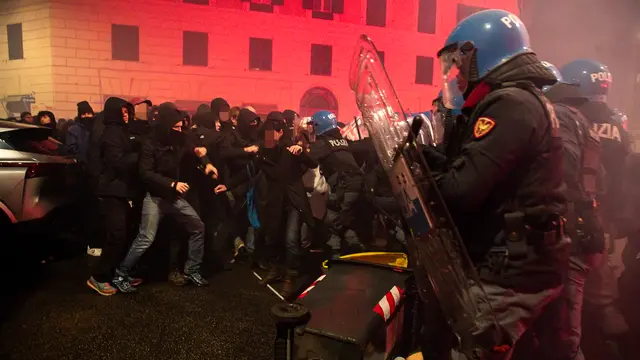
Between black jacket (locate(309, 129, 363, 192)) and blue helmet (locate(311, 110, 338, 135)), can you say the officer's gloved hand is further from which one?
blue helmet (locate(311, 110, 338, 135))

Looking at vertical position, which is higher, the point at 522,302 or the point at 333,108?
the point at 333,108

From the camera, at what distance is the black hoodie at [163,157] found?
4.36 metres

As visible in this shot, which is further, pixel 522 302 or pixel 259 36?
pixel 259 36

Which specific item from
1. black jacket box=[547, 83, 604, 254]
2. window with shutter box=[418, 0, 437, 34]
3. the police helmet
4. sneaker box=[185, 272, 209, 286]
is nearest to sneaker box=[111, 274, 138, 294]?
sneaker box=[185, 272, 209, 286]

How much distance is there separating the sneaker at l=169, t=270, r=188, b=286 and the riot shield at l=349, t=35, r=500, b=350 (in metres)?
3.43

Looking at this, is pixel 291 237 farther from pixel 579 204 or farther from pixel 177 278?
pixel 579 204

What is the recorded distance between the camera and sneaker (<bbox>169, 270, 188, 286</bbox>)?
4711 mm

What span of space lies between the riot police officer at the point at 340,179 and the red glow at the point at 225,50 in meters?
12.5

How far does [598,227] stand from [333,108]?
1676 cm

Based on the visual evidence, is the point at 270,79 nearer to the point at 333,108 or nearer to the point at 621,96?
the point at 333,108

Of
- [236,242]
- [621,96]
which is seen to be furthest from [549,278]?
[621,96]

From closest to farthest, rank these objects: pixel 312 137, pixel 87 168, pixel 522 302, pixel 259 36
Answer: pixel 522 302 → pixel 87 168 → pixel 312 137 → pixel 259 36

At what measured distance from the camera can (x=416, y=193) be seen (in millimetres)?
1754

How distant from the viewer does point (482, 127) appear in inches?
66.1
